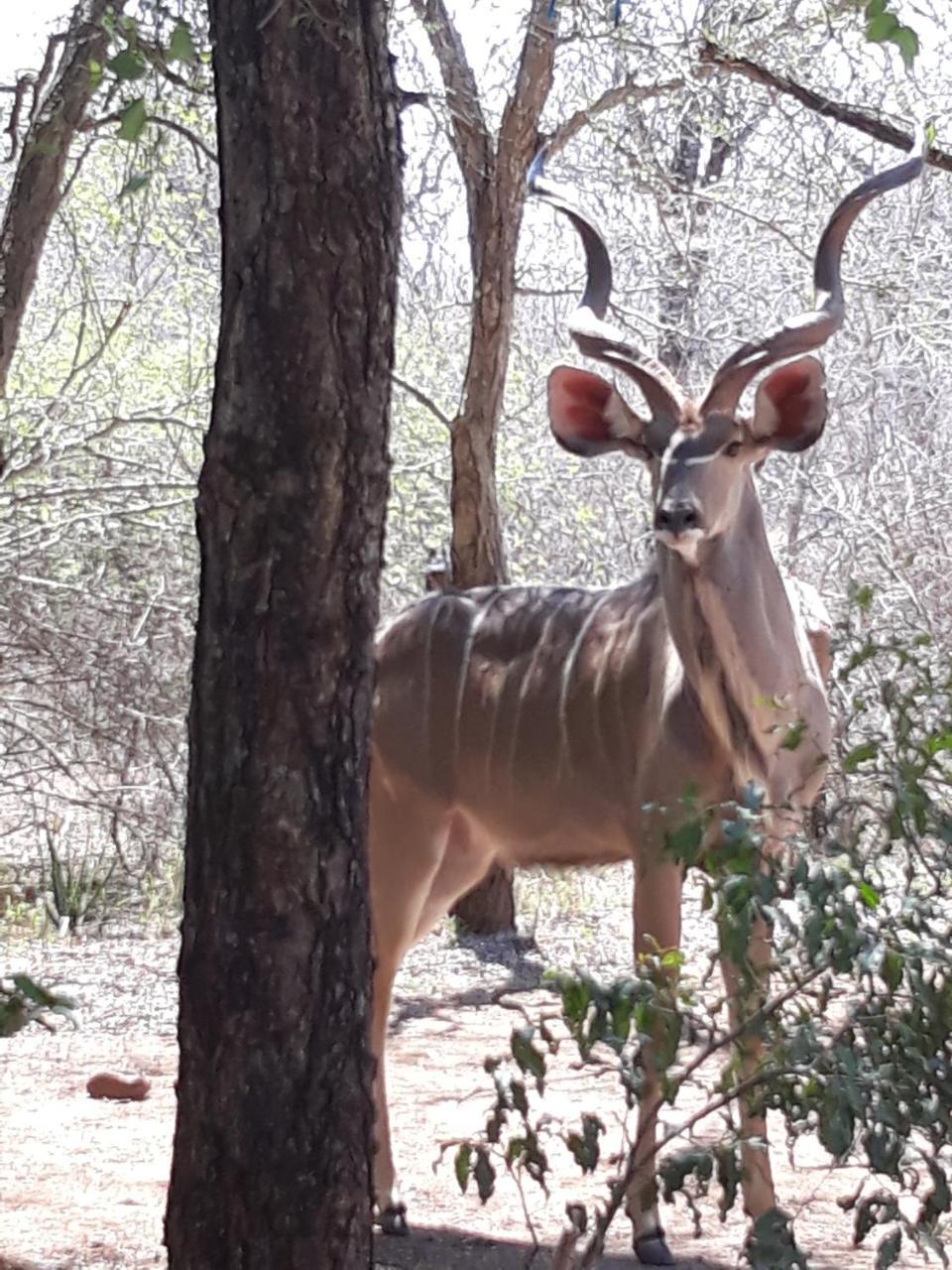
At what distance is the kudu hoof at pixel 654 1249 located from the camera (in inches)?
132

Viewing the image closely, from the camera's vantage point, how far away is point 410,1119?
4.27m

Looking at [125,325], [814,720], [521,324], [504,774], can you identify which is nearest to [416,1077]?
[504,774]

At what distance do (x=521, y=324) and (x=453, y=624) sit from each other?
4978 mm

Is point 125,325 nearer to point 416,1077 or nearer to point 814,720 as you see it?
point 416,1077

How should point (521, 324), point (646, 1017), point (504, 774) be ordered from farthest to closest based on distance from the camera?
point (521, 324)
point (504, 774)
point (646, 1017)

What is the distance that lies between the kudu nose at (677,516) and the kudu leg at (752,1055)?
2.36 ft

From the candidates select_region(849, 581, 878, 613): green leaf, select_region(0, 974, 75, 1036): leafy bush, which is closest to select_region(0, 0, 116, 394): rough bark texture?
select_region(0, 974, 75, 1036): leafy bush

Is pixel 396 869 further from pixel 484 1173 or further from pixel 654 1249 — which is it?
pixel 484 1173

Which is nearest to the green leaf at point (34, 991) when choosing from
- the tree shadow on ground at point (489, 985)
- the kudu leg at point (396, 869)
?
the kudu leg at point (396, 869)

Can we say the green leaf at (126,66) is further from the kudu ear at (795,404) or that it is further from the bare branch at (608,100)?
the bare branch at (608,100)

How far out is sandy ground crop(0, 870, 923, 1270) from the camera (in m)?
3.38

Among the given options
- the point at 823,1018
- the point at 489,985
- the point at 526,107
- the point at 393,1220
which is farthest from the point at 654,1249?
the point at 526,107

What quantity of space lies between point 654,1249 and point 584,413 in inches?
64.0

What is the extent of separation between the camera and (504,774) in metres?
3.95
